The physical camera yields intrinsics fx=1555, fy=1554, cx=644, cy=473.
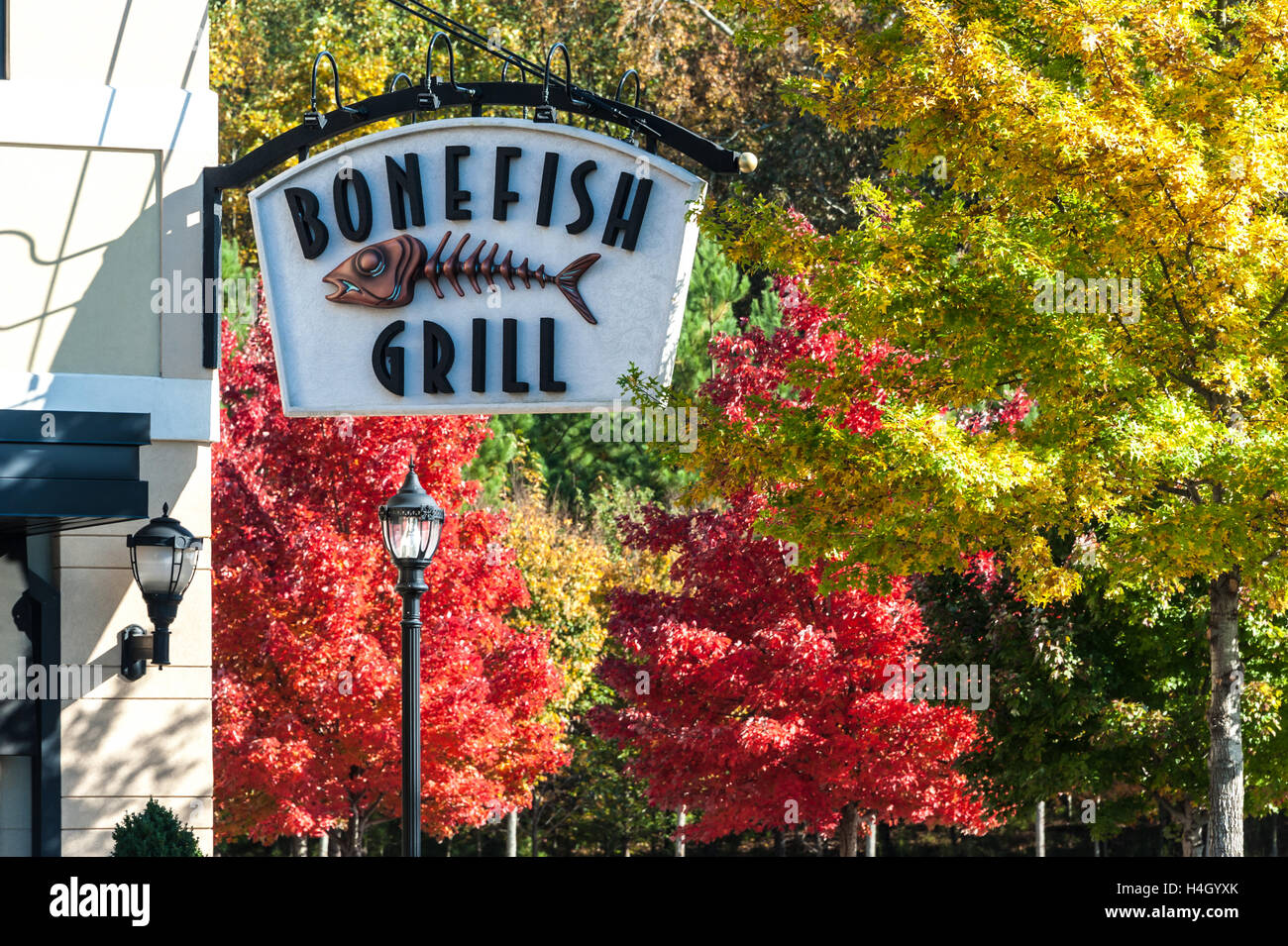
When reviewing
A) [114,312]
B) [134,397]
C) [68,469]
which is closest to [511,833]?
[134,397]

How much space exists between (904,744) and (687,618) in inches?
113

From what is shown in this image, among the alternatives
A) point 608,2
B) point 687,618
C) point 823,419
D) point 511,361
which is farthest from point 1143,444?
point 608,2

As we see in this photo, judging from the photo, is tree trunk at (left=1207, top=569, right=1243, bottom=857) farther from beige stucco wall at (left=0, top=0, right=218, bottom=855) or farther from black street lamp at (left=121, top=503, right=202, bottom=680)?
black street lamp at (left=121, top=503, right=202, bottom=680)

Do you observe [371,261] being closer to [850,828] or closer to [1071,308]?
[1071,308]

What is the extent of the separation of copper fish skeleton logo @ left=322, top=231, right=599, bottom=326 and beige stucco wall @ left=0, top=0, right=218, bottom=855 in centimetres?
124

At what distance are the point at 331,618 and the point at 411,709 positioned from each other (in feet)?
27.9

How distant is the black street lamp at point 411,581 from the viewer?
383 inches

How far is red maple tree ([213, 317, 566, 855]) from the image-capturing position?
1816cm

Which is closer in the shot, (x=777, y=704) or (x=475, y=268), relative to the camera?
(x=475, y=268)

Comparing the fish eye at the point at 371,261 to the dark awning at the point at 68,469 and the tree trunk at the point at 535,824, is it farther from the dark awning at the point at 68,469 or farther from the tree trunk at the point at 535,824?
the tree trunk at the point at 535,824

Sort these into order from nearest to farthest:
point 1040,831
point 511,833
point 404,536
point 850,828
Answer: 1. point 404,536
2. point 850,828
3. point 1040,831
4. point 511,833

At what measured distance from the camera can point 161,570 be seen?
9.93m

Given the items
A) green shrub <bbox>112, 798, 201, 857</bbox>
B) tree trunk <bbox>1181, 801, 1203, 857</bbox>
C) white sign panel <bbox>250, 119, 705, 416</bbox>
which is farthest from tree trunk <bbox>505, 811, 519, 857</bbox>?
white sign panel <bbox>250, 119, 705, 416</bbox>

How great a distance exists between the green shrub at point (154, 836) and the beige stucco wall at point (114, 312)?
38cm
